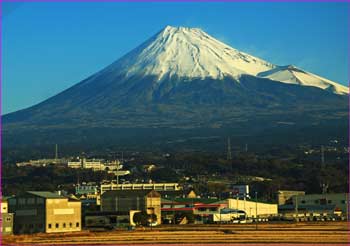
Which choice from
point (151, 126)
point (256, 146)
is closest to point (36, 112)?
point (151, 126)

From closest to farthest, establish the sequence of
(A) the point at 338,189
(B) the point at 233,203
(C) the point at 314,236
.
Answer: (C) the point at 314,236
(B) the point at 233,203
(A) the point at 338,189

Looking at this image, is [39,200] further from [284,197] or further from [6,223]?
[284,197]

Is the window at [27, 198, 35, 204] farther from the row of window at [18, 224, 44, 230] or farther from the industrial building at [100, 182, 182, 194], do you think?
the industrial building at [100, 182, 182, 194]

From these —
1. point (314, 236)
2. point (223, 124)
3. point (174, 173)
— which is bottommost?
point (314, 236)

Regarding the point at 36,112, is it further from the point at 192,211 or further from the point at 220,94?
the point at 192,211

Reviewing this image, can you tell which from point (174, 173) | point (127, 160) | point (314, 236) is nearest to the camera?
point (314, 236)

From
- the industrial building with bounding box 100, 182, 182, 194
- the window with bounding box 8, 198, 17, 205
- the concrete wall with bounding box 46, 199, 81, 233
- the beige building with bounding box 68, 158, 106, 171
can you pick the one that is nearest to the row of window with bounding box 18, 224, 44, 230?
the concrete wall with bounding box 46, 199, 81, 233
